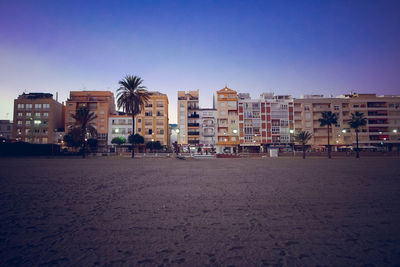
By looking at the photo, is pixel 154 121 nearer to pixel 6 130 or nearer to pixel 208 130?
pixel 208 130

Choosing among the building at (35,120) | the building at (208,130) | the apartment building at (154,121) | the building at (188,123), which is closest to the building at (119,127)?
the apartment building at (154,121)

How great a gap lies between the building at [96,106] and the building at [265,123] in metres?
45.7

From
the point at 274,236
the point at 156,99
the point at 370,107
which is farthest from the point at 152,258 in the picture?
the point at 370,107

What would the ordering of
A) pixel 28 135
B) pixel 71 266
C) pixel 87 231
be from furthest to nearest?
pixel 28 135 < pixel 87 231 < pixel 71 266

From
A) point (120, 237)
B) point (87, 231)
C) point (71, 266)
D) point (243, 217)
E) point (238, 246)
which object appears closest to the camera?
point (71, 266)

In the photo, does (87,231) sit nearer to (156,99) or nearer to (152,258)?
(152,258)

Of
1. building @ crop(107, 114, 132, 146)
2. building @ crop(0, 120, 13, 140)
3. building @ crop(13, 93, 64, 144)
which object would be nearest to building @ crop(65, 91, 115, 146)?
building @ crop(107, 114, 132, 146)

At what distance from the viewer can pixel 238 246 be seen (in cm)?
289

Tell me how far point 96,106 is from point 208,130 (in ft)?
129

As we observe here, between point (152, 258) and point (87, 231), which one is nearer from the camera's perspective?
point (152, 258)

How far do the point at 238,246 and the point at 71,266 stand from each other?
6.86 feet

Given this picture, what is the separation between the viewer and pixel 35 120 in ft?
229

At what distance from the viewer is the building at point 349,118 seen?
69.5m

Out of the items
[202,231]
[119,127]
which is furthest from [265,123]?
[202,231]
